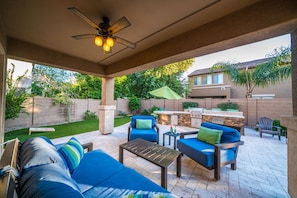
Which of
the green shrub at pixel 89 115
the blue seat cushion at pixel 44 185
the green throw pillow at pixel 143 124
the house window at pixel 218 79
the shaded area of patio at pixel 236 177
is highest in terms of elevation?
the house window at pixel 218 79

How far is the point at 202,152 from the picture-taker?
2.40m

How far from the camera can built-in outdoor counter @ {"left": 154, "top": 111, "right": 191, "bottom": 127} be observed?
7.02 meters

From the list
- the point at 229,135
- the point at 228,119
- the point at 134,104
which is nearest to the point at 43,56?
the point at 229,135

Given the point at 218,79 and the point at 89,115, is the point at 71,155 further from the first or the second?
the point at 218,79

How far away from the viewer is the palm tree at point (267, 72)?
521 centimetres

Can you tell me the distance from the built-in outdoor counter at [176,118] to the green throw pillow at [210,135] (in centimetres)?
399

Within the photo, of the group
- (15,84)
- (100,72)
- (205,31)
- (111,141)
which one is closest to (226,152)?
(205,31)

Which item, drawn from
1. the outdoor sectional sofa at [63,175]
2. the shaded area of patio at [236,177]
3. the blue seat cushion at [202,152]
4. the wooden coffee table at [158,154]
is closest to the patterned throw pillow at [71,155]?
the outdoor sectional sofa at [63,175]

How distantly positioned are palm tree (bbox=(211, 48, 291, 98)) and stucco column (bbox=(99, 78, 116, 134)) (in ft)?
21.4

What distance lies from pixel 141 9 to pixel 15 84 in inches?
242

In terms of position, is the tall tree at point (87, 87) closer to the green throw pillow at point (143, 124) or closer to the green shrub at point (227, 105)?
the green throw pillow at point (143, 124)

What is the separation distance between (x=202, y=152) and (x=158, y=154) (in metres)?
0.89

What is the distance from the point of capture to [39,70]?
8.80 m

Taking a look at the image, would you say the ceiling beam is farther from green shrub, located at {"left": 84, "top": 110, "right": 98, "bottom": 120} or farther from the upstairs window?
the upstairs window
